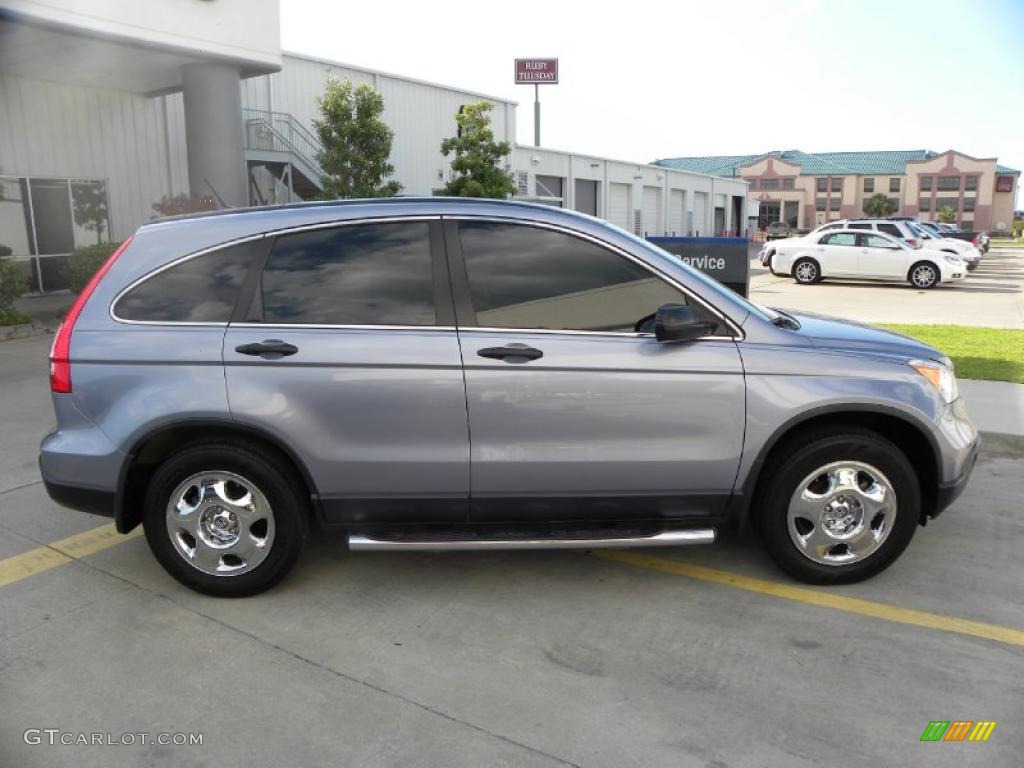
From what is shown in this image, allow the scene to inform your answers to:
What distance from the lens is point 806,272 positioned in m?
22.5

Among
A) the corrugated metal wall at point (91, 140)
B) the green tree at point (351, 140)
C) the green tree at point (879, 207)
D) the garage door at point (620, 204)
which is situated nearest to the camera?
the corrugated metal wall at point (91, 140)

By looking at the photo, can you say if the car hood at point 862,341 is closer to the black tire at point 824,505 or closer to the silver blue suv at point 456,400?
the silver blue suv at point 456,400

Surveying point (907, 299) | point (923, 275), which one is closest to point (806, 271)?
point (923, 275)

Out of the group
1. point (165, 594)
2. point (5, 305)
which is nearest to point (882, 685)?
point (165, 594)

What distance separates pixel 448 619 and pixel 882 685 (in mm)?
1819

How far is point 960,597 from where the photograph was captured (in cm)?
385

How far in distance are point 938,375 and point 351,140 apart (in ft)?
52.3

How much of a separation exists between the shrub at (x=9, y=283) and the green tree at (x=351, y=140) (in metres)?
7.03

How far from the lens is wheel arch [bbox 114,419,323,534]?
143 inches

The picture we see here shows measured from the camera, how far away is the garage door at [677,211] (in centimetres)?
4888

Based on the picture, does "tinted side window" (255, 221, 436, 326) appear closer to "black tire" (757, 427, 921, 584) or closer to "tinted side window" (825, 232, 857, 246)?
"black tire" (757, 427, 921, 584)

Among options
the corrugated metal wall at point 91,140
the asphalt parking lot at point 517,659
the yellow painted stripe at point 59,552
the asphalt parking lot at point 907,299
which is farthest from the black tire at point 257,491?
the corrugated metal wall at point 91,140

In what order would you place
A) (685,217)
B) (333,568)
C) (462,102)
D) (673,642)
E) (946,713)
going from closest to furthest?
1. (946,713)
2. (673,642)
3. (333,568)
4. (462,102)
5. (685,217)

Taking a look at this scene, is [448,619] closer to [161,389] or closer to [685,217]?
[161,389]
